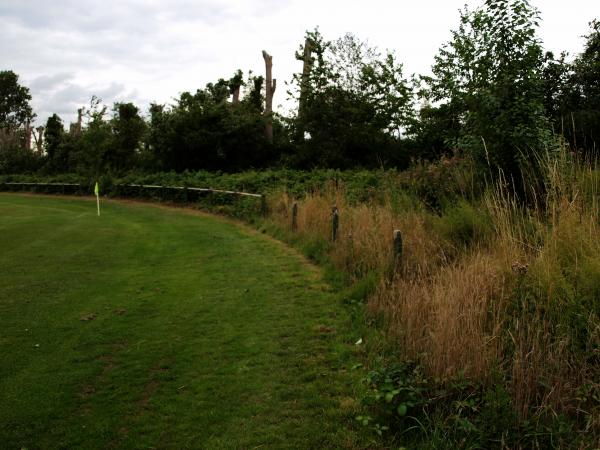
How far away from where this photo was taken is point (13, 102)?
5459cm

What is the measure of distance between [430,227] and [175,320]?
3.47m

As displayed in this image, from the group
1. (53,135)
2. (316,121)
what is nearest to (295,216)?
(316,121)

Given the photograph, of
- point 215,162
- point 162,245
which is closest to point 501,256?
point 162,245

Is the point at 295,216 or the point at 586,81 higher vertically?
→ the point at 586,81

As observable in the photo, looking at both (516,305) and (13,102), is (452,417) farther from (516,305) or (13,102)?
(13,102)

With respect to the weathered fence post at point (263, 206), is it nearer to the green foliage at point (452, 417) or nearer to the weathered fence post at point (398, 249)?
the weathered fence post at point (398, 249)

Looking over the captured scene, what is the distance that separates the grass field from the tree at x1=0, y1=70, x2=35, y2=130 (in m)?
52.7

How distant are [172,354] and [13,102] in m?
59.3

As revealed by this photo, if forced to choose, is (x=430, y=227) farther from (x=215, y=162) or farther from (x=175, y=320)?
(x=215, y=162)

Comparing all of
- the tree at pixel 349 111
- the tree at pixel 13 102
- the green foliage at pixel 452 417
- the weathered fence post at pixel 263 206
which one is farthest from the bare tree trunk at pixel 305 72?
the tree at pixel 13 102

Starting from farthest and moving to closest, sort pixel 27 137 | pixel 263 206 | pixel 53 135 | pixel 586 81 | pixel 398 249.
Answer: pixel 27 137
pixel 53 135
pixel 586 81
pixel 263 206
pixel 398 249

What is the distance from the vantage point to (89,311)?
6125mm

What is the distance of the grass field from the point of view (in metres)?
3.54

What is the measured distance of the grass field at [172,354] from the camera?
3.54m
